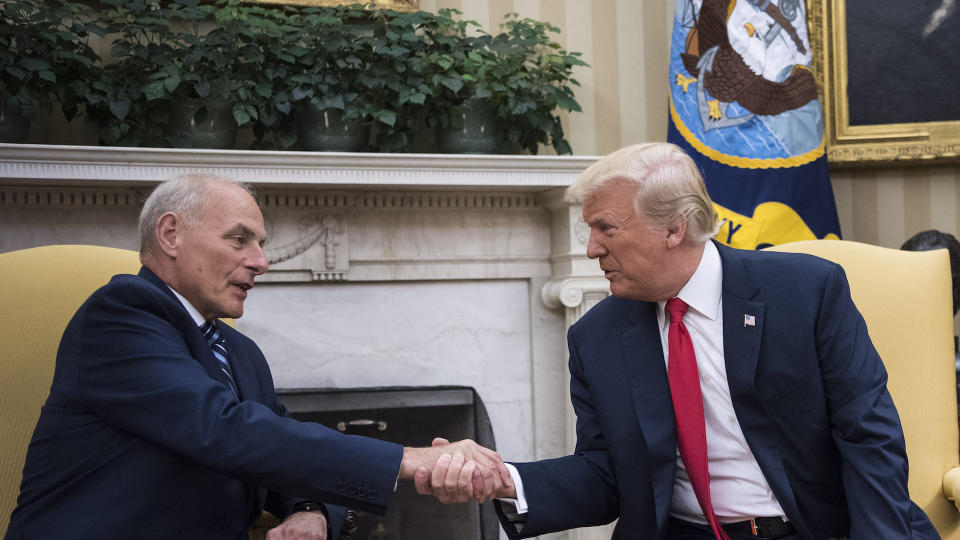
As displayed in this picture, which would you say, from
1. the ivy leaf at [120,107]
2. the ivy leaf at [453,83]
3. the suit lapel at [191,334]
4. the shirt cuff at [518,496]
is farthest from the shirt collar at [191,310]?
the ivy leaf at [453,83]

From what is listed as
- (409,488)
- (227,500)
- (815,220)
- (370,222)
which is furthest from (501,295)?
(227,500)

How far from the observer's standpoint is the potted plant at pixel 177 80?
9.38ft

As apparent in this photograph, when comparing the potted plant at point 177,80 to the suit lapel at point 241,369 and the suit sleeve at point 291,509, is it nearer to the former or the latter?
the suit lapel at point 241,369

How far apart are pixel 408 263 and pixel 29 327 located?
1543 mm

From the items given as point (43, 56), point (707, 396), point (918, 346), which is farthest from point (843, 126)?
point (43, 56)

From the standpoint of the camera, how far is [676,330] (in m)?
1.85

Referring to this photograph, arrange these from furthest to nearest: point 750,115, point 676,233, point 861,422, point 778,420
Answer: point 750,115, point 676,233, point 778,420, point 861,422

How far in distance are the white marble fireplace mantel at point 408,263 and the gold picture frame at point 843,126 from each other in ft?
4.45

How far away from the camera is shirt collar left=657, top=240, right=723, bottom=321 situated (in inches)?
73.9

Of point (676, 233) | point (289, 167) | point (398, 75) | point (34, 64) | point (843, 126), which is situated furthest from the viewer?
point (843, 126)

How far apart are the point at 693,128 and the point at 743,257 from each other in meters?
1.55

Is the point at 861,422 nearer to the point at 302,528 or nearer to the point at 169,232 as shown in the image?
the point at 302,528

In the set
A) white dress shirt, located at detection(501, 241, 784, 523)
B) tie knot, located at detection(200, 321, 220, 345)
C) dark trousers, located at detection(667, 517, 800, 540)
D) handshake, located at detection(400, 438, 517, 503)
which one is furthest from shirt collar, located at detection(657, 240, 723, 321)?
tie knot, located at detection(200, 321, 220, 345)

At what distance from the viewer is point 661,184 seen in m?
1.84
